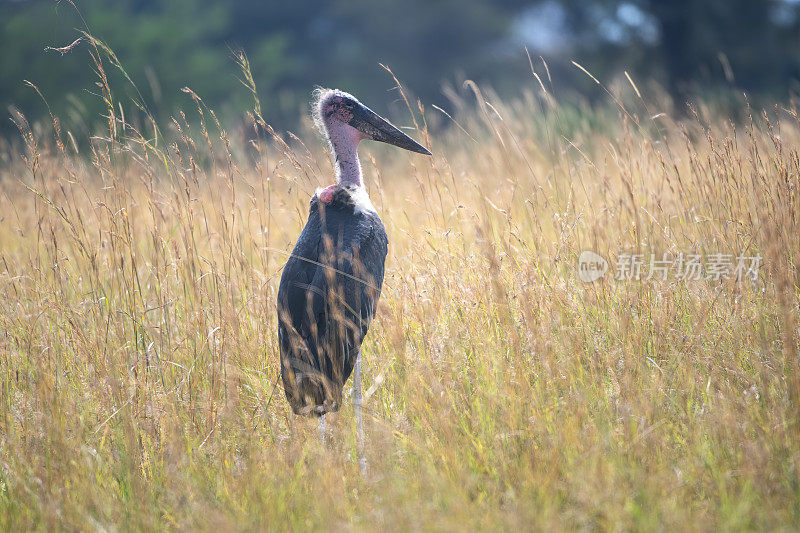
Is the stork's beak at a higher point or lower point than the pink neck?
higher

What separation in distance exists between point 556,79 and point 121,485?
20010mm

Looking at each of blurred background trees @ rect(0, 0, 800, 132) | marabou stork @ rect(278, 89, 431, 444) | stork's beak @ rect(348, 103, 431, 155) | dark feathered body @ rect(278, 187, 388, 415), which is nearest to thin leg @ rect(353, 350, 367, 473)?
marabou stork @ rect(278, 89, 431, 444)

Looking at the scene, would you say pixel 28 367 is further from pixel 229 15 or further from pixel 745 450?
pixel 229 15

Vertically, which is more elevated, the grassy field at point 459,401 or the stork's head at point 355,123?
the stork's head at point 355,123

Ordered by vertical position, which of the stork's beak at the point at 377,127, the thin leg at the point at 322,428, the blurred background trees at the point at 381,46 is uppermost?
the blurred background trees at the point at 381,46

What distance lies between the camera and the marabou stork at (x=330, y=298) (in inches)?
101

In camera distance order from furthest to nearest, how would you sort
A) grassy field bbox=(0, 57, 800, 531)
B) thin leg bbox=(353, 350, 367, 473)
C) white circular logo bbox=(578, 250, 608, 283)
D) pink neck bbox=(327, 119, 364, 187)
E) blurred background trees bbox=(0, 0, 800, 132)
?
blurred background trees bbox=(0, 0, 800, 132)
pink neck bbox=(327, 119, 364, 187)
white circular logo bbox=(578, 250, 608, 283)
thin leg bbox=(353, 350, 367, 473)
grassy field bbox=(0, 57, 800, 531)

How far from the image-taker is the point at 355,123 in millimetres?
3361

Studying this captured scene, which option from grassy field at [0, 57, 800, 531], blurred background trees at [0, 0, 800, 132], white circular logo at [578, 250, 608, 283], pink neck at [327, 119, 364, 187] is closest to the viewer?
grassy field at [0, 57, 800, 531]

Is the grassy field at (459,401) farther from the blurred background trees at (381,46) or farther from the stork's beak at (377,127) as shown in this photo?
the blurred background trees at (381,46)

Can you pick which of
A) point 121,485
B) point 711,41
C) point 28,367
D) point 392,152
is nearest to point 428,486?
point 121,485

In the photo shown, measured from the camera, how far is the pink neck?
10.8ft

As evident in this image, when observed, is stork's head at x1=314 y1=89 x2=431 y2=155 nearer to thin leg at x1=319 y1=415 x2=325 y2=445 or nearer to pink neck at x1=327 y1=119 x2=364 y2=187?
pink neck at x1=327 y1=119 x2=364 y2=187

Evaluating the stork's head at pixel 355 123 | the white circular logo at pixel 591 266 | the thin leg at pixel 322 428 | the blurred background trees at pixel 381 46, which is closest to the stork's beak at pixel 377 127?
the stork's head at pixel 355 123
